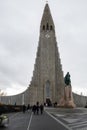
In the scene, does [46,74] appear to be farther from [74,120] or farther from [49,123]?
[49,123]

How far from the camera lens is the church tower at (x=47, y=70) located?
11144 cm

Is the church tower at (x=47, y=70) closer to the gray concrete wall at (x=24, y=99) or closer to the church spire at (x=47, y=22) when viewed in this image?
the church spire at (x=47, y=22)

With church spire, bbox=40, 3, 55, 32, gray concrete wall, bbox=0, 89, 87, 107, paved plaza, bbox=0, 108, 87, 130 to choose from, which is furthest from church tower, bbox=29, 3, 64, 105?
paved plaza, bbox=0, 108, 87, 130

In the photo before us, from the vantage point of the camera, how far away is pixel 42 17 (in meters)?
123

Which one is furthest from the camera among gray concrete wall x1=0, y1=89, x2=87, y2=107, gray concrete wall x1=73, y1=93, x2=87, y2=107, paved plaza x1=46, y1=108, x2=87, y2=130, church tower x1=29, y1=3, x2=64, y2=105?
gray concrete wall x1=73, y1=93, x2=87, y2=107

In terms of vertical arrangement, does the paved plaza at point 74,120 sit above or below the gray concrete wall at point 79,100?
below

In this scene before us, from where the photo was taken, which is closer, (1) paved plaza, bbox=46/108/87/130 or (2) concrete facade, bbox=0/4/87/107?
(1) paved plaza, bbox=46/108/87/130

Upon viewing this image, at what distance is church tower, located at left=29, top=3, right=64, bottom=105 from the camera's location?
366ft

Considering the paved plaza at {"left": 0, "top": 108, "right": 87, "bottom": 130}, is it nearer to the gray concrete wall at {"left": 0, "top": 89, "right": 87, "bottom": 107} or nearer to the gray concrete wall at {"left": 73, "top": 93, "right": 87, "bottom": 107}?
the gray concrete wall at {"left": 0, "top": 89, "right": 87, "bottom": 107}

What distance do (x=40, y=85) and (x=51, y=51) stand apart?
528 inches

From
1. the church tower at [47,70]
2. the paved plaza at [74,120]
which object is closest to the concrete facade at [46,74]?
the church tower at [47,70]

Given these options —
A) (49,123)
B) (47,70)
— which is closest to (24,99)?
(47,70)

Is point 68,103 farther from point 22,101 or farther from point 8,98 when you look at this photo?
point 8,98

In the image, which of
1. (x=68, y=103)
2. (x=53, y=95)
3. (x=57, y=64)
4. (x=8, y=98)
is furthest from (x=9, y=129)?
(x=8, y=98)
